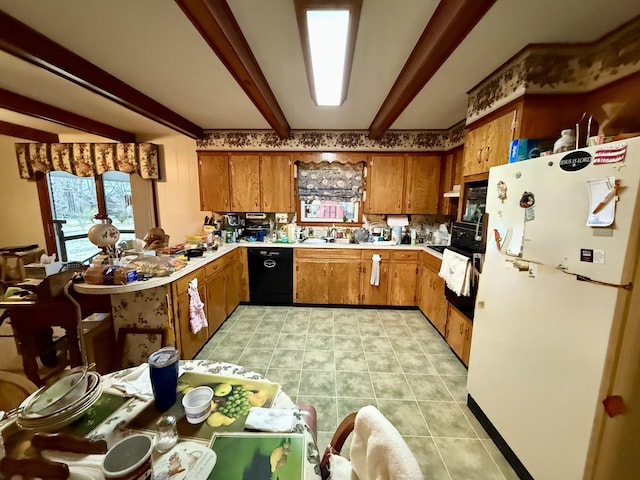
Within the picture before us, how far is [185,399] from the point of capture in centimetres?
88

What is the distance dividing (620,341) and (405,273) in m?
2.53

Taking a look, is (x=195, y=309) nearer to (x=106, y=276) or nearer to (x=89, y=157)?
(x=106, y=276)

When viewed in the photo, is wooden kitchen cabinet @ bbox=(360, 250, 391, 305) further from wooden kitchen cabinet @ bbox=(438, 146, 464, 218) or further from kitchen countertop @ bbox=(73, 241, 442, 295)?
wooden kitchen cabinet @ bbox=(438, 146, 464, 218)

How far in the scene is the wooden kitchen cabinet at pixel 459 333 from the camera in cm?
227

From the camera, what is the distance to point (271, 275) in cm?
367

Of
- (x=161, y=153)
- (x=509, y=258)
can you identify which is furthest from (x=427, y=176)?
(x=161, y=153)

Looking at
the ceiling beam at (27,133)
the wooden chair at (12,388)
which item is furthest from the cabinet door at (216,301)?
the ceiling beam at (27,133)

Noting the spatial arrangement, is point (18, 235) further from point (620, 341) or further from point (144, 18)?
point (620, 341)

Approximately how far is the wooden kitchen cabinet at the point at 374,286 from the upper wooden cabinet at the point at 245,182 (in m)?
1.36

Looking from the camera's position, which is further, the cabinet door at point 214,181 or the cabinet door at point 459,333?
the cabinet door at point 214,181

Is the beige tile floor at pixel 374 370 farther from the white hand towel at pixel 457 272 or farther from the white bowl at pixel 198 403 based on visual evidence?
the white bowl at pixel 198 403

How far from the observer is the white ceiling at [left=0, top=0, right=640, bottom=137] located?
4.47ft

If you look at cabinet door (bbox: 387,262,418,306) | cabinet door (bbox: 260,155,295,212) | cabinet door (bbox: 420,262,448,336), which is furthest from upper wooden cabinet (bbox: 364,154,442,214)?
cabinet door (bbox: 260,155,295,212)

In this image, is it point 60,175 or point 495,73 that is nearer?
point 495,73
